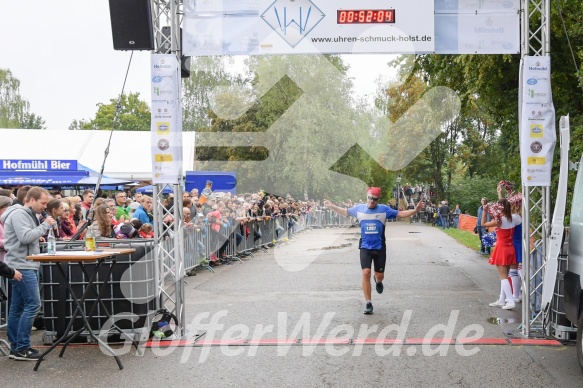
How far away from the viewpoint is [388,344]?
7.83 m

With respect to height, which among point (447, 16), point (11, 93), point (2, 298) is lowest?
point (2, 298)

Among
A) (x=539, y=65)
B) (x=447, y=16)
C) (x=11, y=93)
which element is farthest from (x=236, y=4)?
(x=11, y=93)

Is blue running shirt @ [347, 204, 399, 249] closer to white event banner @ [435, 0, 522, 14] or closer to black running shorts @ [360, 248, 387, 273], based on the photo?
black running shorts @ [360, 248, 387, 273]

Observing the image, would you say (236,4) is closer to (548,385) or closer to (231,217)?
(548,385)

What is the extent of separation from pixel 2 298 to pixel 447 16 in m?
6.41

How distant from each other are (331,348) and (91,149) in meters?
25.4

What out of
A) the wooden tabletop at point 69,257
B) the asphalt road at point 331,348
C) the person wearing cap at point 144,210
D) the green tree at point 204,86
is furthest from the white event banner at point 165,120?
the green tree at point 204,86

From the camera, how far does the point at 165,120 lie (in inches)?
325

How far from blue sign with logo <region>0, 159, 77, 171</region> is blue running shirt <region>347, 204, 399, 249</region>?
54.0 ft

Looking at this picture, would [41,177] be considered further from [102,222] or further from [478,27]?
[478,27]

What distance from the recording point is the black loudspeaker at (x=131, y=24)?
7.88 meters

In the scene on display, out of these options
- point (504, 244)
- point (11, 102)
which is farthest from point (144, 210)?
point (11, 102)

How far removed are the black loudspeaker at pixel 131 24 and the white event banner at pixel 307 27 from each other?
66 cm

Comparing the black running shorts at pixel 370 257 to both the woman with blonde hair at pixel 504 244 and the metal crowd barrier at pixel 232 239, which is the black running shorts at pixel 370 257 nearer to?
the woman with blonde hair at pixel 504 244
